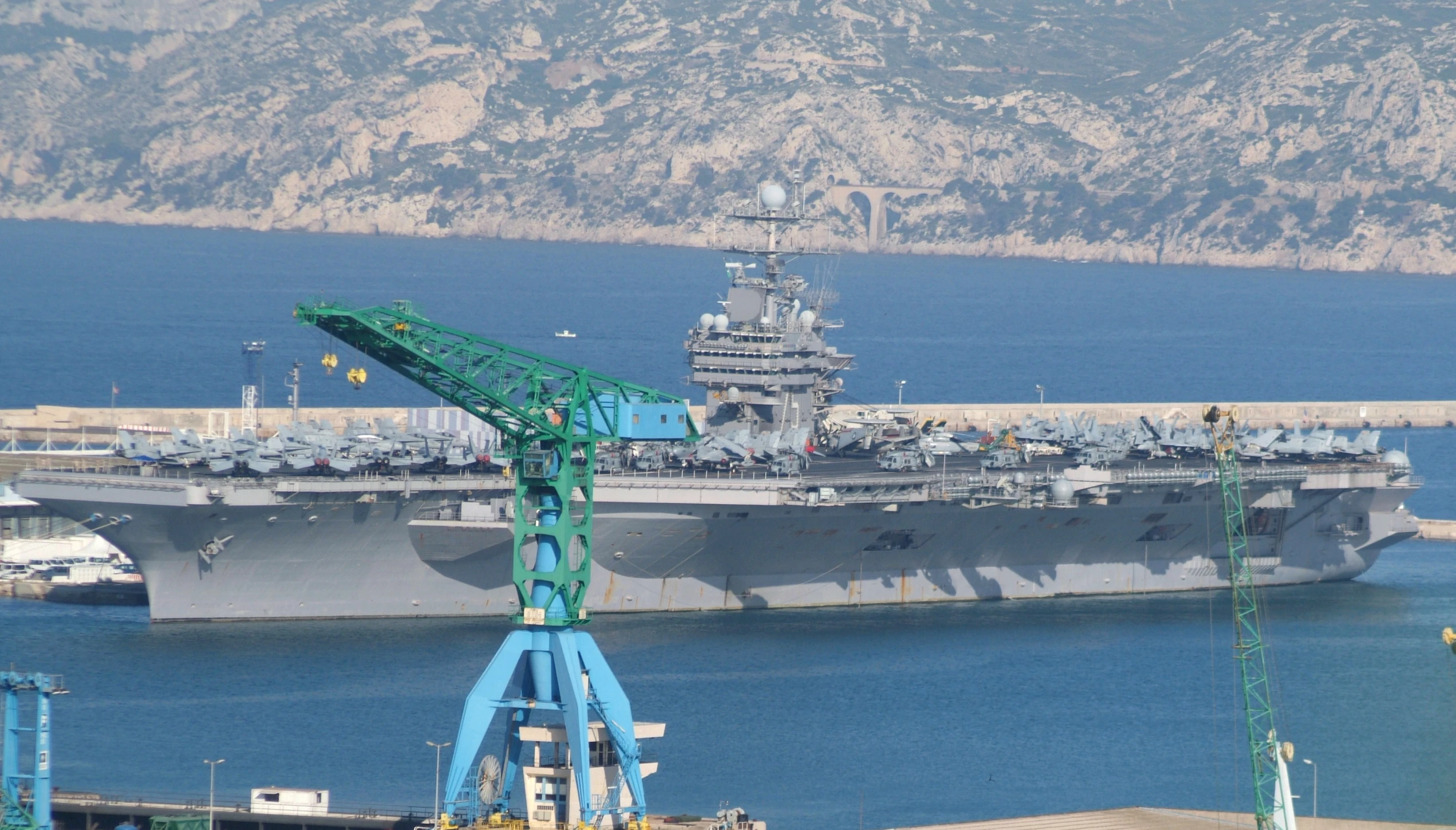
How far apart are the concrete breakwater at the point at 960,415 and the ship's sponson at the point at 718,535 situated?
12.1 metres

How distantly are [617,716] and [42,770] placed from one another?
241 inches

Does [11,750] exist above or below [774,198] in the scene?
below

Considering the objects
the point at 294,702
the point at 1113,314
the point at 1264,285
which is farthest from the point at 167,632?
the point at 1264,285

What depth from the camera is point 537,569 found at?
2667cm

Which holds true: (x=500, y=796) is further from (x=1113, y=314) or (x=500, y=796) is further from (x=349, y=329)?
(x=1113, y=314)

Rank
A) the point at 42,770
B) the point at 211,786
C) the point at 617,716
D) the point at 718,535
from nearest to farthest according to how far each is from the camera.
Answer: the point at 42,770
the point at 617,716
the point at 211,786
the point at 718,535

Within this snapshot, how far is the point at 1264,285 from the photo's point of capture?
556 ft

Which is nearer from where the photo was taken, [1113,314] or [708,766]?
[708,766]

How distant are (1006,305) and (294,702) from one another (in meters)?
106

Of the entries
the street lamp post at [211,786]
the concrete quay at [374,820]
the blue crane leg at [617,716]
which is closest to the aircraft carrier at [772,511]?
the street lamp post at [211,786]

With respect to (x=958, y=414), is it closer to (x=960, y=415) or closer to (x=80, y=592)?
(x=960, y=415)

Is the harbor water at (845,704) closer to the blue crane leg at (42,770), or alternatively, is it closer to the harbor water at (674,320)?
the blue crane leg at (42,770)

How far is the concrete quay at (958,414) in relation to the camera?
61938 mm

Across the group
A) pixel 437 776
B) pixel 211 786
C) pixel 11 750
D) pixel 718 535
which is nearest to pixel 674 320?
pixel 718 535
